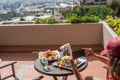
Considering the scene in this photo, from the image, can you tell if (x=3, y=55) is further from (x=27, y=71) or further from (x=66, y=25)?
(x=66, y=25)

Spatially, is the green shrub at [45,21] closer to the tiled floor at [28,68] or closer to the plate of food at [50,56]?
the tiled floor at [28,68]

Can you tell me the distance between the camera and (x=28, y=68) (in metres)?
5.28

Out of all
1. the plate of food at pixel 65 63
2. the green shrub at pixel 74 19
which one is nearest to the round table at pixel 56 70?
the plate of food at pixel 65 63

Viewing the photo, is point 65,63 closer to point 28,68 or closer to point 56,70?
point 56,70

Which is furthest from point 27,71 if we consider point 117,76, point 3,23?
point 117,76

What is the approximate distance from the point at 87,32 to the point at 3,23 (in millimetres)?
2553

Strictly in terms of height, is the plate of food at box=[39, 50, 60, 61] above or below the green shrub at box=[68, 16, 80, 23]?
below

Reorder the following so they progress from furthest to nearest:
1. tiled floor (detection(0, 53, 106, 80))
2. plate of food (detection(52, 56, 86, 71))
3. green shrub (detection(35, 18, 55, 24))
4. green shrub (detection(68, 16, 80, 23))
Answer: green shrub (detection(35, 18, 55, 24)) → green shrub (detection(68, 16, 80, 23)) → tiled floor (detection(0, 53, 106, 80)) → plate of food (detection(52, 56, 86, 71))

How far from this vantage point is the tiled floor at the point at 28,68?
482 cm

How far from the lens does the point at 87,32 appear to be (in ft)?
20.2

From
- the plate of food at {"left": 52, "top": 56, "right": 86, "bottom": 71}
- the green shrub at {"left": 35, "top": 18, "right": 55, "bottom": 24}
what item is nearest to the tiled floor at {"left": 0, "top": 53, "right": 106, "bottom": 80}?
the green shrub at {"left": 35, "top": 18, "right": 55, "bottom": 24}

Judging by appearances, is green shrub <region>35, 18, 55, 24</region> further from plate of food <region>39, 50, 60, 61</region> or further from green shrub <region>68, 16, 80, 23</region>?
plate of food <region>39, 50, 60, 61</region>

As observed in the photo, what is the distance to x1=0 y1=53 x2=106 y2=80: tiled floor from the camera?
15.8ft

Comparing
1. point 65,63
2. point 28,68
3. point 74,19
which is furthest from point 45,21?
A: point 65,63
